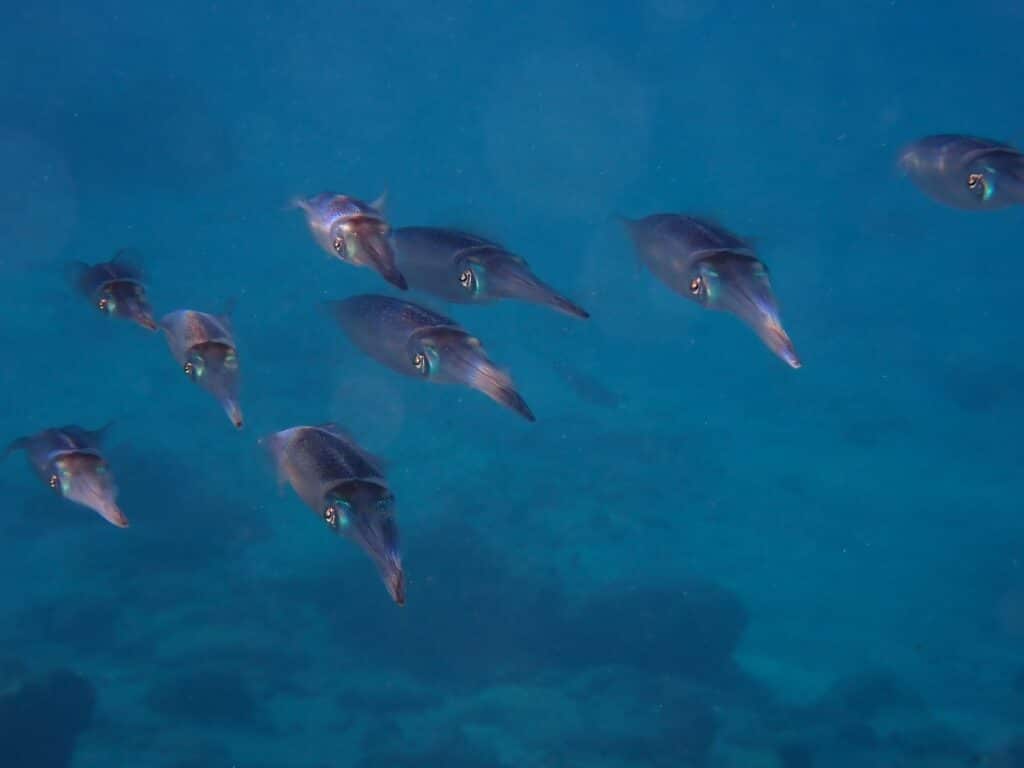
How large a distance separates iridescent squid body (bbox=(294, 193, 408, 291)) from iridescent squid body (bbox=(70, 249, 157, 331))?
4.59 ft

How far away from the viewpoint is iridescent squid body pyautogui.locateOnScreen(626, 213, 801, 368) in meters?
4.10

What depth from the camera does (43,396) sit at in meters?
23.2

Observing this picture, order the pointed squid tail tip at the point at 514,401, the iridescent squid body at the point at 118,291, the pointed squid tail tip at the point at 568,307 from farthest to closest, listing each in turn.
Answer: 1. the iridescent squid body at the point at 118,291
2. the pointed squid tail tip at the point at 568,307
3. the pointed squid tail tip at the point at 514,401

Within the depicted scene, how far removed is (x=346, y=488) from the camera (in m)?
3.95

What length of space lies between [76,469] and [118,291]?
1.54 metres

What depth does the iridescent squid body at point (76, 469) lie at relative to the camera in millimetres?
4793

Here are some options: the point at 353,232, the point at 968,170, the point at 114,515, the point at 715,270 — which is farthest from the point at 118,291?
the point at 968,170

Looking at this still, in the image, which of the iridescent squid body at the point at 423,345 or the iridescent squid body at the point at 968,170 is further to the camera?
the iridescent squid body at the point at 968,170

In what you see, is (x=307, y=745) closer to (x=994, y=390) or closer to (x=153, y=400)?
(x=153, y=400)

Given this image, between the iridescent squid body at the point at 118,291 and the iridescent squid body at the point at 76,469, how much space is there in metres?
0.93

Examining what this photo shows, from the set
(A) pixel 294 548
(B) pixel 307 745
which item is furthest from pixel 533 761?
(A) pixel 294 548

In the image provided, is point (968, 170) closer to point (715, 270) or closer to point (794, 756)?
point (715, 270)

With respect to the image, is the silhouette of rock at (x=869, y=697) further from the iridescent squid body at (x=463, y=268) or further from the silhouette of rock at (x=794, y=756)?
the iridescent squid body at (x=463, y=268)

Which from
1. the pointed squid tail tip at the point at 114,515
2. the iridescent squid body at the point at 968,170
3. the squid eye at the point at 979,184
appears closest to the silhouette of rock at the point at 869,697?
the iridescent squid body at the point at 968,170
